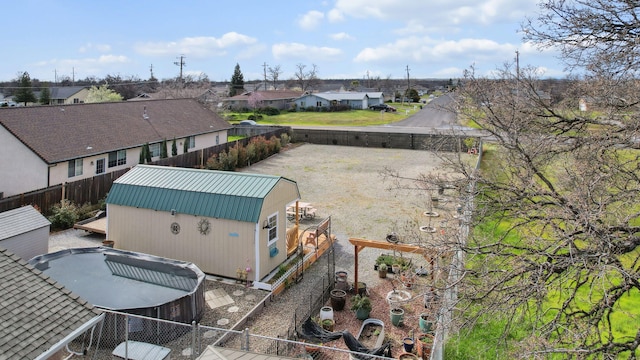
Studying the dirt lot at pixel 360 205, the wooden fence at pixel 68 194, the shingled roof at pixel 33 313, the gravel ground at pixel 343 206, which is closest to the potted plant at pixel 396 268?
the dirt lot at pixel 360 205

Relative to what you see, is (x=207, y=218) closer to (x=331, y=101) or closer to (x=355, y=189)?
(x=355, y=189)

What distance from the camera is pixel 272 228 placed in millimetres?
14570

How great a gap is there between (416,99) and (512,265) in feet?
317

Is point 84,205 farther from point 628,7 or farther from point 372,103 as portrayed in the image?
point 372,103

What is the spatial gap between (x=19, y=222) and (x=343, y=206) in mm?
13698

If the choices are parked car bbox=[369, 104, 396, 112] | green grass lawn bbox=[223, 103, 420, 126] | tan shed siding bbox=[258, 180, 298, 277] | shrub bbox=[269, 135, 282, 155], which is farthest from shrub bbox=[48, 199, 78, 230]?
parked car bbox=[369, 104, 396, 112]

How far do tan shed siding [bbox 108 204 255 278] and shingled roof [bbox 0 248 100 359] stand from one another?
6.84 metres

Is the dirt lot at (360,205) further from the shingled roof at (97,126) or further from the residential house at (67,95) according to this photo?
the residential house at (67,95)

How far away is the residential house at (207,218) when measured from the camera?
13.9 metres

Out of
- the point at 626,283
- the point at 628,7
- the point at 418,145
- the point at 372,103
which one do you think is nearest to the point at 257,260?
the point at 626,283

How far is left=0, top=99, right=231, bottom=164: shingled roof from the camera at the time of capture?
22406mm

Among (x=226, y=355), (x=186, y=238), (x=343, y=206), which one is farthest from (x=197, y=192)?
(x=343, y=206)

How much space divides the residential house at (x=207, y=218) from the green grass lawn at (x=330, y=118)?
44.9 meters

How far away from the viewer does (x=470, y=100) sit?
9.62 meters
